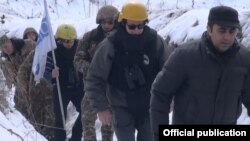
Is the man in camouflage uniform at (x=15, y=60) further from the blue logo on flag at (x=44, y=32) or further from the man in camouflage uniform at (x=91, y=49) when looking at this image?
the man in camouflage uniform at (x=91, y=49)

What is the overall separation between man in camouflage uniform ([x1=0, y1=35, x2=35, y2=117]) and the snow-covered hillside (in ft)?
1.18

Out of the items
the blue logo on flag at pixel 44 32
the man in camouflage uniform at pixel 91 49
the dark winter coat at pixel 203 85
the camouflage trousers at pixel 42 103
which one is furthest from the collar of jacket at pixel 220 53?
the camouflage trousers at pixel 42 103

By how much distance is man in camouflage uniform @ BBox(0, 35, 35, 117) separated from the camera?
9375 millimetres

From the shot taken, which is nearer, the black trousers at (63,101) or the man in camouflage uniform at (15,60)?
the black trousers at (63,101)

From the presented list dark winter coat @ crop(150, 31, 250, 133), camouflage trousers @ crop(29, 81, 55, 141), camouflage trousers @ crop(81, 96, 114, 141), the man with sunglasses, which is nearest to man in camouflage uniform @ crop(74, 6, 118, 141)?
camouflage trousers @ crop(81, 96, 114, 141)

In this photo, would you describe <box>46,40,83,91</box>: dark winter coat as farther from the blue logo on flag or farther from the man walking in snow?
the man walking in snow

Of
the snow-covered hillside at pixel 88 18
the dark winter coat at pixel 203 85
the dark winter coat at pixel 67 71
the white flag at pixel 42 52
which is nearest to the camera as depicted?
the dark winter coat at pixel 203 85

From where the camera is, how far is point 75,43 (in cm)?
877

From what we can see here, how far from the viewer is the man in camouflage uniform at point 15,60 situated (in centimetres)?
938

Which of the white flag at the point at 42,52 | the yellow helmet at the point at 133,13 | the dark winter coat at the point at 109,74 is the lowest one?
the white flag at the point at 42,52

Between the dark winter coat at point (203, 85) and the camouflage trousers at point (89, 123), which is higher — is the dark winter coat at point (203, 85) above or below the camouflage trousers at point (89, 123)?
above

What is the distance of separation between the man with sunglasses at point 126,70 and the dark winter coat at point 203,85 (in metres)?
1.27

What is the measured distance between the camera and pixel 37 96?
31.2ft

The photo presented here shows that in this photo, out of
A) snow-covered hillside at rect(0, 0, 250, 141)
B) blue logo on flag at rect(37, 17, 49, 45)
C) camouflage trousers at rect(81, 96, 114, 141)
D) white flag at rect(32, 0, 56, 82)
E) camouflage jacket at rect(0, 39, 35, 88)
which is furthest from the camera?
camouflage jacket at rect(0, 39, 35, 88)
